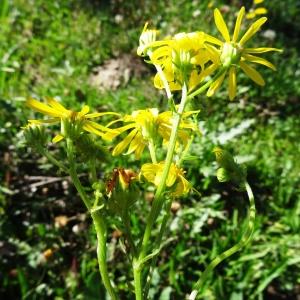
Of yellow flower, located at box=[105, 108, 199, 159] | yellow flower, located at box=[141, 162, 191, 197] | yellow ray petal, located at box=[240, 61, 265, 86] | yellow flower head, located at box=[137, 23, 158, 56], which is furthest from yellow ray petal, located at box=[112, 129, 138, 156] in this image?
yellow ray petal, located at box=[240, 61, 265, 86]

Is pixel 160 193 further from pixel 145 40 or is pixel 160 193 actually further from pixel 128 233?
pixel 145 40

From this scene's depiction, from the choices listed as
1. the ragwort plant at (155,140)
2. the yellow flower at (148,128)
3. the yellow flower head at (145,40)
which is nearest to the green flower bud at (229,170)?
the ragwort plant at (155,140)

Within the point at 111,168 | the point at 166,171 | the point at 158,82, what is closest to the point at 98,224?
the point at 166,171

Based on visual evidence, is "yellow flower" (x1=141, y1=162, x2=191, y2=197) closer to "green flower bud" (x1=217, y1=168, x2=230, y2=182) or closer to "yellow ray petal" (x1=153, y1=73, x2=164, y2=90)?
"green flower bud" (x1=217, y1=168, x2=230, y2=182)

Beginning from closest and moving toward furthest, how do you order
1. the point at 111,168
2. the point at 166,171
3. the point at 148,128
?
the point at 166,171
the point at 148,128
the point at 111,168

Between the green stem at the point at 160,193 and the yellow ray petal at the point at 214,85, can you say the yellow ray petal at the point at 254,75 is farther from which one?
the green stem at the point at 160,193

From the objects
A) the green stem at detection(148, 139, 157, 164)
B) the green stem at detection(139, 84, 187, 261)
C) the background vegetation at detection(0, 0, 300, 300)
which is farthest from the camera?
the background vegetation at detection(0, 0, 300, 300)
